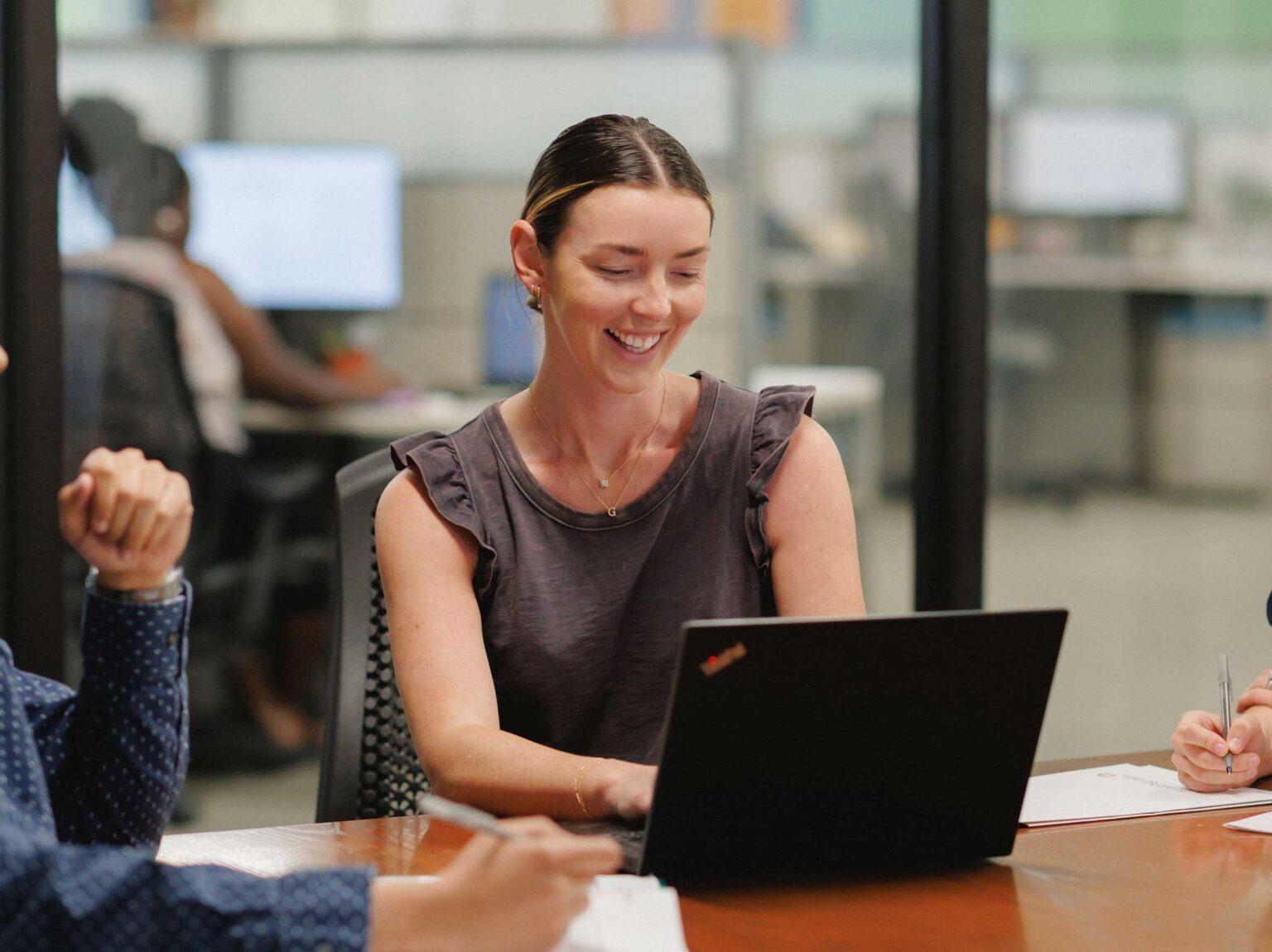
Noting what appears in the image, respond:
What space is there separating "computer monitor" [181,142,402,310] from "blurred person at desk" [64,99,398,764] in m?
0.15

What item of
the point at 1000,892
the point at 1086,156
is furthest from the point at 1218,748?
the point at 1086,156

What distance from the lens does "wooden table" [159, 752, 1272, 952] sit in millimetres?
1017

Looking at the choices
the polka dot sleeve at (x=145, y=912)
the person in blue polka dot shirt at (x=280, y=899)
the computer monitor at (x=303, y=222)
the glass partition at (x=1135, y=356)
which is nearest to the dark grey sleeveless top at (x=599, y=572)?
the person in blue polka dot shirt at (x=280, y=899)

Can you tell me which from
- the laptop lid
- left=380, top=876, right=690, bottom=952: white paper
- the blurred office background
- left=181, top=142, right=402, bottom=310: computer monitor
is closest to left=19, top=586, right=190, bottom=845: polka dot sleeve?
left=380, top=876, right=690, bottom=952: white paper

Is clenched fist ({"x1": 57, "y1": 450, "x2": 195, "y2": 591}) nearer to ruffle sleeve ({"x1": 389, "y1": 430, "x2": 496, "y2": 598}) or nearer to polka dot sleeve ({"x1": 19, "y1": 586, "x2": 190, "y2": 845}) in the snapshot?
polka dot sleeve ({"x1": 19, "y1": 586, "x2": 190, "y2": 845})

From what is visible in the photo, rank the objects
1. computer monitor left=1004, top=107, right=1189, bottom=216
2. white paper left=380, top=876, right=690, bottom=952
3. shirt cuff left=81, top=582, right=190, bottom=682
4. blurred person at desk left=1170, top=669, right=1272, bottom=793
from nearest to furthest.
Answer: white paper left=380, top=876, right=690, bottom=952
shirt cuff left=81, top=582, right=190, bottom=682
blurred person at desk left=1170, top=669, right=1272, bottom=793
computer monitor left=1004, top=107, right=1189, bottom=216

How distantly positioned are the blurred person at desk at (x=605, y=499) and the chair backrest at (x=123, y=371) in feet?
4.78

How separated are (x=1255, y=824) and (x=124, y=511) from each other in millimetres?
937

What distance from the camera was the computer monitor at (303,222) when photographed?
143 inches

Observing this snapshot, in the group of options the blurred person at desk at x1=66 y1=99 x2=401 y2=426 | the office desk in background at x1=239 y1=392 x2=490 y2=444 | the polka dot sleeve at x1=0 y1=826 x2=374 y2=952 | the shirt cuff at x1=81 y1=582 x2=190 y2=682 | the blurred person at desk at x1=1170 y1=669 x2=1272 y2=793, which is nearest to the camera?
the polka dot sleeve at x1=0 y1=826 x2=374 y2=952

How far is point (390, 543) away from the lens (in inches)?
60.7

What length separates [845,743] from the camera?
108 centimetres

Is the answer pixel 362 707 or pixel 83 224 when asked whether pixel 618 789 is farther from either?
pixel 83 224

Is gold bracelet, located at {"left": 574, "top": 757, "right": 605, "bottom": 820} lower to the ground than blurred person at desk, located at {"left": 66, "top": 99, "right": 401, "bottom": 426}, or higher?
lower
